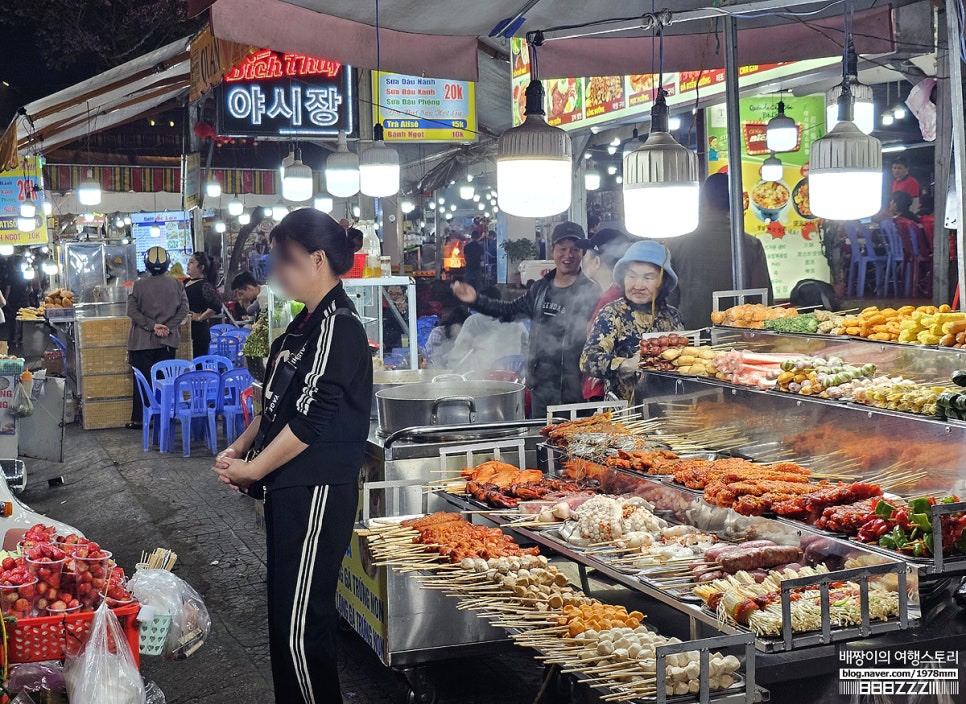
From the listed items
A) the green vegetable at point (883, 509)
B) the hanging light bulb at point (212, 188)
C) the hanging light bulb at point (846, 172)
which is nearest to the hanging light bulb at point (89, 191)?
the hanging light bulb at point (212, 188)

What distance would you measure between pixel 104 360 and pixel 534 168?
10736 millimetres

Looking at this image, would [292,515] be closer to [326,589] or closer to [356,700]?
[326,589]

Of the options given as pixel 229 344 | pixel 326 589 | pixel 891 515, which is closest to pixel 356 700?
pixel 326 589

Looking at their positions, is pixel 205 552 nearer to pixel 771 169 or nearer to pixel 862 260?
pixel 771 169

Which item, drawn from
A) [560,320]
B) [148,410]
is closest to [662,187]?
[560,320]

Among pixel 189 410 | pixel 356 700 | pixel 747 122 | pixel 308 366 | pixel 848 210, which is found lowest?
pixel 356 700

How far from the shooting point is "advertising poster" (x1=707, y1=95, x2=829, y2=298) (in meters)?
12.2

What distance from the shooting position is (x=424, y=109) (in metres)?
12.2

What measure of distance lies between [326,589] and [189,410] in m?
7.90

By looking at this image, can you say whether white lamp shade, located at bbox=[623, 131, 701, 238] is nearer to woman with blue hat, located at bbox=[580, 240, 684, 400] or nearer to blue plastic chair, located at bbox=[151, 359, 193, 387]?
woman with blue hat, located at bbox=[580, 240, 684, 400]

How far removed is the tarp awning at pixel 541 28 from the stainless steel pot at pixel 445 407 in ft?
6.54

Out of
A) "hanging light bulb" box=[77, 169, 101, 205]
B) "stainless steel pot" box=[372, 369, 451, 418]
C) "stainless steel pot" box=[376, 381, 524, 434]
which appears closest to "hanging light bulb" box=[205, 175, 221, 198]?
"hanging light bulb" box=[77, 169, 101, 205]

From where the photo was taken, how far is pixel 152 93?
16547 millimetres

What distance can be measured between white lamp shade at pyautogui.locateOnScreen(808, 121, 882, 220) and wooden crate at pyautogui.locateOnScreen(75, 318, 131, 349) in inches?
440
